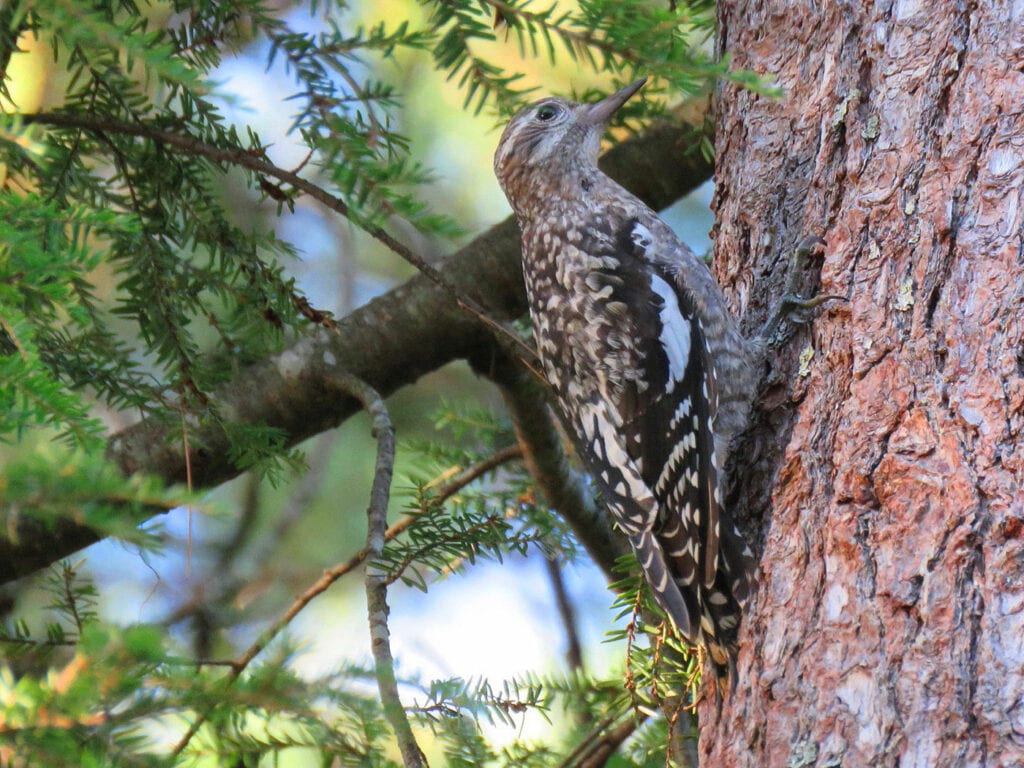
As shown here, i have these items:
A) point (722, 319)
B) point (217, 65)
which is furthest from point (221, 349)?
point (722, 319)

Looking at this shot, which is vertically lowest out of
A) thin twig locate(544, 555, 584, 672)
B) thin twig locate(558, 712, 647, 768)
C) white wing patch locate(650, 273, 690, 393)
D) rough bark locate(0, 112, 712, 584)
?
thin twig locate(558, 712, 647, 768)

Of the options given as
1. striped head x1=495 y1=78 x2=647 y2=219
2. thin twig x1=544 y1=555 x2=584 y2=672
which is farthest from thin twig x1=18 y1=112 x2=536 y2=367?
thin twig x1=544 y1=555 x2=584 y2=672

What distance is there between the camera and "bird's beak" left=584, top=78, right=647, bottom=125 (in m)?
3.15

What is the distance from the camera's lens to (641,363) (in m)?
2.76

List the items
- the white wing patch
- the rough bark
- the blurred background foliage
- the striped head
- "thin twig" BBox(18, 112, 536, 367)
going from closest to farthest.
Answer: the blurred background foliage < "thin twig" BBox(18, 112, 536, 367) < the white wing patch < the rough bark < the striped head

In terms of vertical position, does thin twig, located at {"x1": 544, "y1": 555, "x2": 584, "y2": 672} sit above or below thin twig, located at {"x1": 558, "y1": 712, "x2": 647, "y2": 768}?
above

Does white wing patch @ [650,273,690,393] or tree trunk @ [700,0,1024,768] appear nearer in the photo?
tree trunk @ [700,0,1024,768]

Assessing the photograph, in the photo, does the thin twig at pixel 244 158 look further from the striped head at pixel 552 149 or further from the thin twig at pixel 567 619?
the thin twig at pixel 567 619

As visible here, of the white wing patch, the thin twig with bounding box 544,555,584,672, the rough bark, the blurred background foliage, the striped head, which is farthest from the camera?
the thin twig with bounding box 544,555,584,672

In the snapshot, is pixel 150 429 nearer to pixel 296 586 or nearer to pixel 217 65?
pixel 217 65

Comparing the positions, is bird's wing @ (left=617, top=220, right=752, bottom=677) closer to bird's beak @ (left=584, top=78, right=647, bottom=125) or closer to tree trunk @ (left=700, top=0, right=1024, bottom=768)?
tree trunk @ (left=700, top=0, right=1024, bottom=768)

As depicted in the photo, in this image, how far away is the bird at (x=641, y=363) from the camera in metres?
2.37

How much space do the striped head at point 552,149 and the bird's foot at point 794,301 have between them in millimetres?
922

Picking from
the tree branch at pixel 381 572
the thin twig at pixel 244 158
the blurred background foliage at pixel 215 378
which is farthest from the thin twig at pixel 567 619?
the thin twig at pixel 244 158
